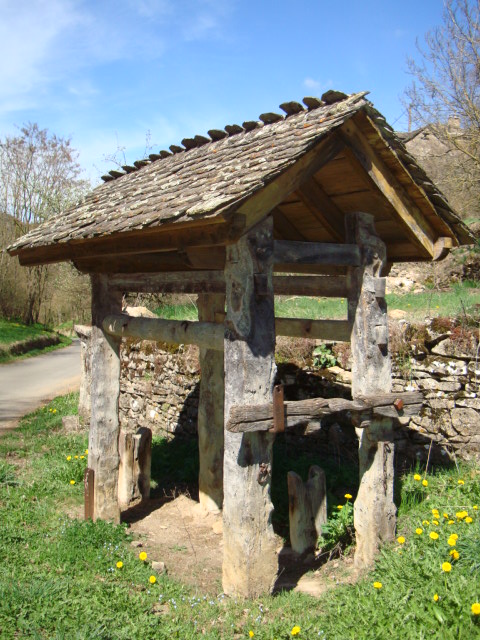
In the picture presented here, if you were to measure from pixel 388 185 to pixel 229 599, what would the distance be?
3.14 meters

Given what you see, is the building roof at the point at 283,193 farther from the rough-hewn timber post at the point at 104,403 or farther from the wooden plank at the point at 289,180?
the rough-hewn timber post at the point at 104,403

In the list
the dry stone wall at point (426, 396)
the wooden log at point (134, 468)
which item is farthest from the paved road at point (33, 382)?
the dry stone wall at point (426, 396)

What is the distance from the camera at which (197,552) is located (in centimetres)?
514

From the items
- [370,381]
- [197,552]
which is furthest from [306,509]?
[370,381]

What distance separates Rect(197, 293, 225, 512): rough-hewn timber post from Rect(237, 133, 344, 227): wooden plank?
2.52 m

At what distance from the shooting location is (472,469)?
5.26 meters

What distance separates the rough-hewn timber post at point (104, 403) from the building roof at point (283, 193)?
0.63m

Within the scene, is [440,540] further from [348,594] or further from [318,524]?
[318,524]

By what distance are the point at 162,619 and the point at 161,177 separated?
11.9ft

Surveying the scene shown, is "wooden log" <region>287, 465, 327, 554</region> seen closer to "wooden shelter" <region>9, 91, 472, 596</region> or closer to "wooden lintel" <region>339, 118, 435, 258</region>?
"wooden shelter" <region>9, 91, 472, 596</region>

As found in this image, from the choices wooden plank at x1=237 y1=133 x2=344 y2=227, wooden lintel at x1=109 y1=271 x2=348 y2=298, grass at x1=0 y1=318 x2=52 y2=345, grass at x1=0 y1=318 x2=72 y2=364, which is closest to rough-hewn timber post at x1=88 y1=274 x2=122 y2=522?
wooden lintel at x1=109 y1=271 x2=348 y2=298

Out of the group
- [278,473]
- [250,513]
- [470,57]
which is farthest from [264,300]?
[470,57]

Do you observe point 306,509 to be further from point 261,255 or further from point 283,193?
point 283,193

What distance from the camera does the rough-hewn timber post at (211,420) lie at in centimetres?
602
